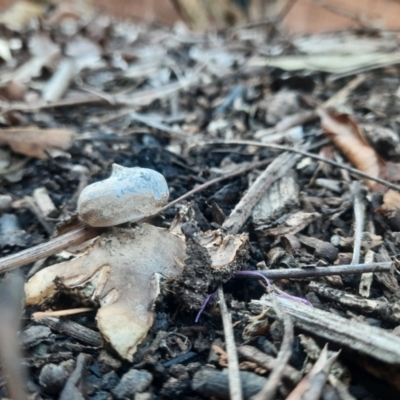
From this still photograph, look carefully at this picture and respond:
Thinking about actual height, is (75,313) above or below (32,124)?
below

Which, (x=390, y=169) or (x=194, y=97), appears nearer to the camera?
(x=390, y=169)

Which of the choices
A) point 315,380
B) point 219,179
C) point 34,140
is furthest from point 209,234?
point 34,140

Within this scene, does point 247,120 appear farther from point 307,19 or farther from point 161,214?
point 307,19

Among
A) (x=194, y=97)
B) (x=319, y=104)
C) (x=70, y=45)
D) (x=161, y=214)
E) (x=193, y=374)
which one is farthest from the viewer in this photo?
(x=70, y=45)

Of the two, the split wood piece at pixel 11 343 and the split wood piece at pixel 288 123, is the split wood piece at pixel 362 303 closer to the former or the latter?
the split wood piece at pixel 11 343

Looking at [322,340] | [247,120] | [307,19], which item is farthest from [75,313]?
[307,19]

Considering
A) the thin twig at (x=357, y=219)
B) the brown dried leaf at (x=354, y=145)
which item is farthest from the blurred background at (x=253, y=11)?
the thin twig at (x=357, y=219)

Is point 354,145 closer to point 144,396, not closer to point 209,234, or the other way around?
point 209,234
